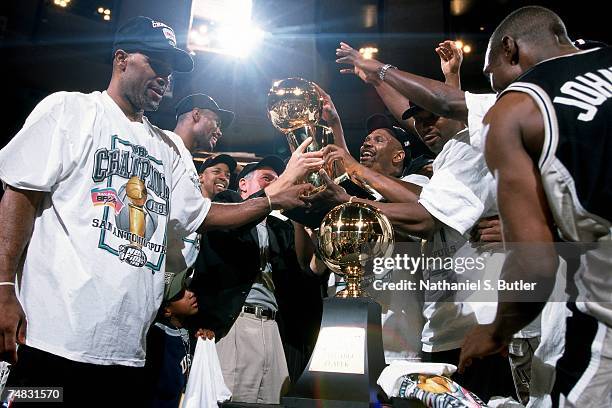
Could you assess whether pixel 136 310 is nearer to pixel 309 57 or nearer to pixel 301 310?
pixel 301 310

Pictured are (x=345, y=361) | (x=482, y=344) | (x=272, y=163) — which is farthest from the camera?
(x=272, y=163)

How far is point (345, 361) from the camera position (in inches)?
74.5

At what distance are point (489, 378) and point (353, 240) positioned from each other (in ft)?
2.66

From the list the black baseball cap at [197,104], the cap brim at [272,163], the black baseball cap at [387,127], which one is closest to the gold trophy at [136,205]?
the black baseball cap at [387,127]

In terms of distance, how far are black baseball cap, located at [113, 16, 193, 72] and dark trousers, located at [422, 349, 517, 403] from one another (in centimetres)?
173

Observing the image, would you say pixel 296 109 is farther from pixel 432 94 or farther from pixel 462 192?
pixel 462 192

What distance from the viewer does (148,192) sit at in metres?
1.98

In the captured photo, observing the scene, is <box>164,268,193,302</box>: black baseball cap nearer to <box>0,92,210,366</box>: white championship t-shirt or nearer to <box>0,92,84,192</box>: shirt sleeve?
<box>0,92,210,366</box>: white championship t-shirt

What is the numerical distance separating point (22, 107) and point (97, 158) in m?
7.76

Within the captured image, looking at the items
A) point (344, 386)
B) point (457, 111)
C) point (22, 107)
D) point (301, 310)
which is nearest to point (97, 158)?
point (344, 386)

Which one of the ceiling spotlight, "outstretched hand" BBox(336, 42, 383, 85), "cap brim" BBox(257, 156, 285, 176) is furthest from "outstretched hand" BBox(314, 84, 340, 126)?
the ceiling spotlight

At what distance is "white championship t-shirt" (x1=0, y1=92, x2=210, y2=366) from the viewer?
1676 millimetres

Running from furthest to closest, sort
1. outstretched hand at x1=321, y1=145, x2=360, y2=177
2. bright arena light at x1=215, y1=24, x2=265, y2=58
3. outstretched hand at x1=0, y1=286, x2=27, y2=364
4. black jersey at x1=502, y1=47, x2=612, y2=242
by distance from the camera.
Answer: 1. bright arena light at x1=215, y1=24, x2=265, y2=58
2. outstretched hand at x1=321, y1=145, x2=360, y2=177
3. outstretched hand at x1=0, y1=286, x2=27, y2=364
4. black jersey at x1=502, y1=47, x2=612, y2=242

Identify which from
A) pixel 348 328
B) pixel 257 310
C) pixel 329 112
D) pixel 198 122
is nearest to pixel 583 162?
pixel 348 328
